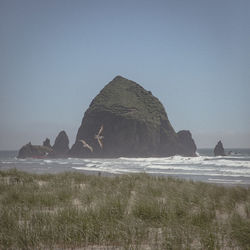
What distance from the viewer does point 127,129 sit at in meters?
99.6

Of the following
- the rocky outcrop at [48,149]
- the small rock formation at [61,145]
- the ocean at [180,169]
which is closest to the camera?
the ocean at [180,169]

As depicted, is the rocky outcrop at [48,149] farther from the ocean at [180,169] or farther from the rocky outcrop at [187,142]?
the ocean at [180,169]

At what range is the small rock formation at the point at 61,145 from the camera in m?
111

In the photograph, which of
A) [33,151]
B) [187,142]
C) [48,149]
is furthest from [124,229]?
[187,142]

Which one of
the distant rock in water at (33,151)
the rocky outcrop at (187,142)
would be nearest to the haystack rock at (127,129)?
the rocky outcrop at (187,142)

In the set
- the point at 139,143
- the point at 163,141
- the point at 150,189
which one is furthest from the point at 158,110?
the point at 150,189

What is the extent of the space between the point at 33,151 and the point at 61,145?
51.6ft

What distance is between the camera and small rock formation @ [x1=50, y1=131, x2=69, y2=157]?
11079 cm

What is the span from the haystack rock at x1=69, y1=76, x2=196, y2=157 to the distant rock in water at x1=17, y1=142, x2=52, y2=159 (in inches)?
405

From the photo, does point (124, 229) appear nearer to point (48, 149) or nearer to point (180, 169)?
point (180, 169)

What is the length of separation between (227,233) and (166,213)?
4.30 feet

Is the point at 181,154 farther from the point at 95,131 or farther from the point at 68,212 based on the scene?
the point at 68,212

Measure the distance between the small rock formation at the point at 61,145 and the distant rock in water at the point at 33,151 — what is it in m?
4.80

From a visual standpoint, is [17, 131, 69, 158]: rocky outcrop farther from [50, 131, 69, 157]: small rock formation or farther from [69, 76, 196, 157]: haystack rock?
[69, 76, 196, 157]: haystack rock
